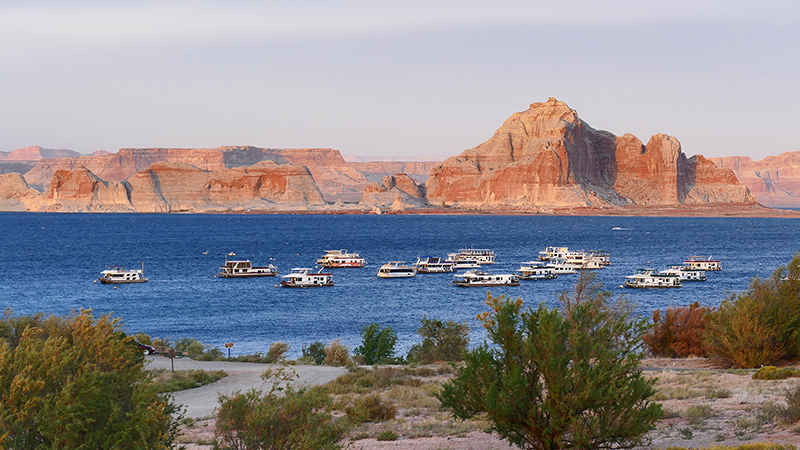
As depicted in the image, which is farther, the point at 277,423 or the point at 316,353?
the point at 316,353

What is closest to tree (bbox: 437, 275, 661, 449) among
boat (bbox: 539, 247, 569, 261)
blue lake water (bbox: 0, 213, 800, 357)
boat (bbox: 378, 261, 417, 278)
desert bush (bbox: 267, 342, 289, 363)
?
desert bush (bbox: 267, 342, 289, 363)

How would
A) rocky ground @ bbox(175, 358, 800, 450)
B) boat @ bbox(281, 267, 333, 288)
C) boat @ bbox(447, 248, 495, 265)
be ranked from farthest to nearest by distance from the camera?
boat @ bbox(447, 248, 495, 265) < boat @ bbox(281, 267, 333, 288) < rocky ground @ bbox(175, 358, 800, 450)

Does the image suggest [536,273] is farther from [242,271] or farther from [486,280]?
[242,271]

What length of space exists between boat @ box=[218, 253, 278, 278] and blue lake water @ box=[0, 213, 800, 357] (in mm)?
1830

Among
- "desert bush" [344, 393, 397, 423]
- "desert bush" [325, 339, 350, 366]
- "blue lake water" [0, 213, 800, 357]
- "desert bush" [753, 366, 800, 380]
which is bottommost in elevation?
"blue lake water" [0, 213, 800, 357]

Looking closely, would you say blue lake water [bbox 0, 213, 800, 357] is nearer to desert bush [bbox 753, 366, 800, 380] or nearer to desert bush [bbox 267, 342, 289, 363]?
desert bush [bbox 267, 342, 289, 363]

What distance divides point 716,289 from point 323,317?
38.1 metres

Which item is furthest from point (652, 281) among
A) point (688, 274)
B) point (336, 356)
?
point (336, 356)

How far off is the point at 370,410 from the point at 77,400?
9453mm

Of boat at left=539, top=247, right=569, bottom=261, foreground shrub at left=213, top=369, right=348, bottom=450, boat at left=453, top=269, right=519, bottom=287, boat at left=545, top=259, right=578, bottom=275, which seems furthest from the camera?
boat at left=539, top=247, right=569, bottom=261

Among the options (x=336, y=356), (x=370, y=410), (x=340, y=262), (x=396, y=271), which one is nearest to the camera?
(x=370, y=410)

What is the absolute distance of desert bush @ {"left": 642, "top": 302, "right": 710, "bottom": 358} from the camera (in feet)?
110

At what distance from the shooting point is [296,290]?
2766 inches

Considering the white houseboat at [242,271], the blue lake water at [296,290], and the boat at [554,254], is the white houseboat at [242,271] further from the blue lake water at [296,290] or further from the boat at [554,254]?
the boat at [554,254]
